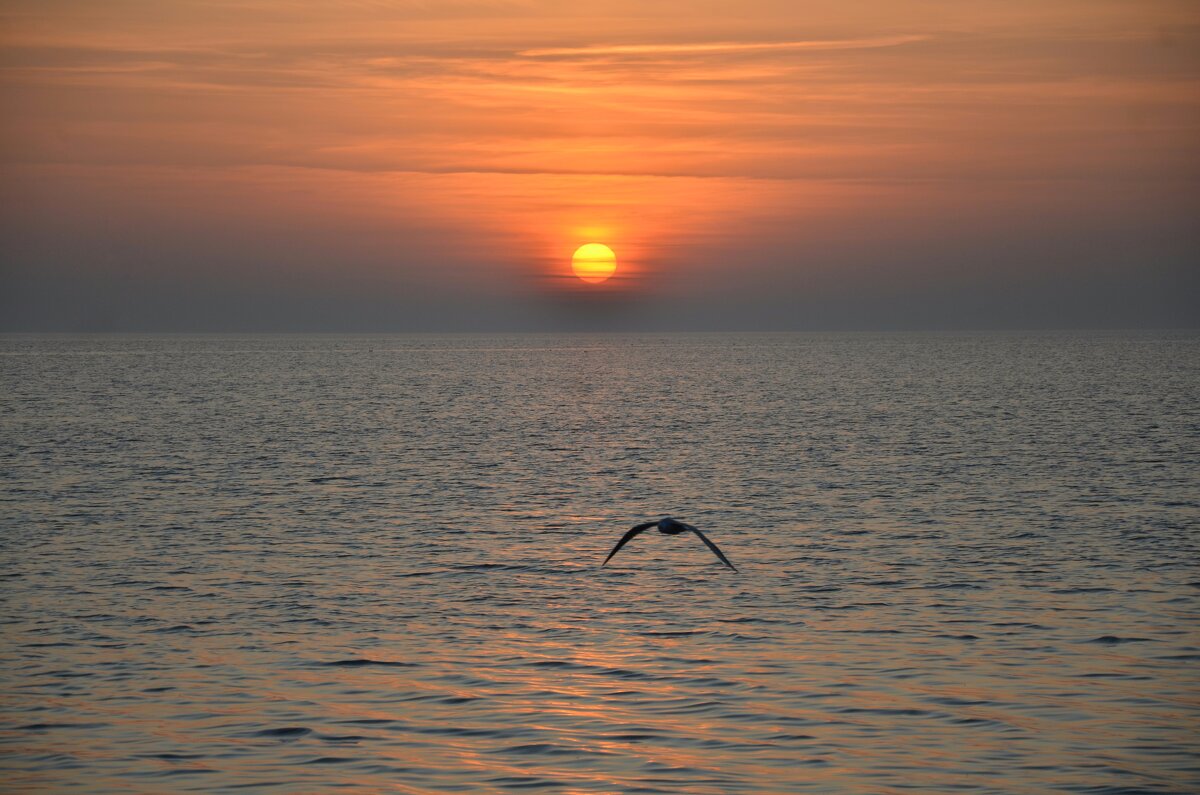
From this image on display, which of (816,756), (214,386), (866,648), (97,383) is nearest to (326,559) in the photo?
(866,648)

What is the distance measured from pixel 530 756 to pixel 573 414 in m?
96.8

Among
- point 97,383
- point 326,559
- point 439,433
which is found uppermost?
point 97,383

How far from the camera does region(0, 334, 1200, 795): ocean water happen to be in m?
19.7

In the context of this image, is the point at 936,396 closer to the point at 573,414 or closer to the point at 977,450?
the point at 573,414

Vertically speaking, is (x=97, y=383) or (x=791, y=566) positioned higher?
(x=97, y=383)

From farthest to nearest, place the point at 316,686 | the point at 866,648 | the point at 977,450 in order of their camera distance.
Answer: the point at 977,450 → the point at 866,648 → the point at 316,686

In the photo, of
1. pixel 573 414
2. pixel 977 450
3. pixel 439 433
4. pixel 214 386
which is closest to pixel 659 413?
pixel 573 414

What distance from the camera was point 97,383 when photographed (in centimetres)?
17500

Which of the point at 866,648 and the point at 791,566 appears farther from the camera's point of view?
the point at 791,566

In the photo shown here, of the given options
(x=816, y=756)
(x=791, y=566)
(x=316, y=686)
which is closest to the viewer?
(x=816, y=756)

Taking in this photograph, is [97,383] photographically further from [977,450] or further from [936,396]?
[977,450]

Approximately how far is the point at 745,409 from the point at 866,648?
92.5 meters

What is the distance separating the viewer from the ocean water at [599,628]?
19656 millimetres

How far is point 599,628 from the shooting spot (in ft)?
90.6
